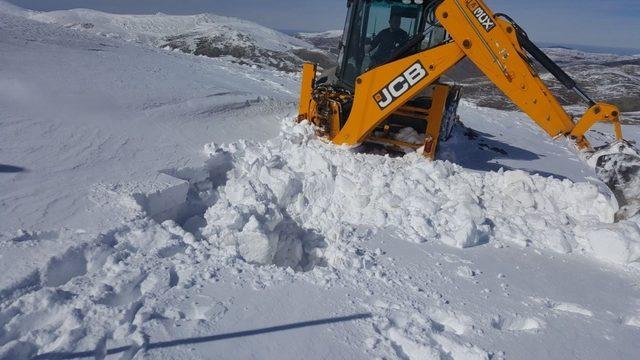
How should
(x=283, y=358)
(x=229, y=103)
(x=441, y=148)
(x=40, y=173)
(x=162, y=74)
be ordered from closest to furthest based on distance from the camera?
1. (x=283, y=358)
2. (x=40, y=173)
3. (x=229, y=103)
4. (x=441, y=148)
5. (x=162, y=74)

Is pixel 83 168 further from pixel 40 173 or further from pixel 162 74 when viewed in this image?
pixel 162 74

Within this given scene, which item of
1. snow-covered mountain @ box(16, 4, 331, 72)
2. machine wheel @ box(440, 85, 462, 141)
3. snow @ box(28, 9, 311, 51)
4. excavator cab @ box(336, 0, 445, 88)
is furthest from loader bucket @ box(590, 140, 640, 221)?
snow @ box(28, 9, 311, 51)

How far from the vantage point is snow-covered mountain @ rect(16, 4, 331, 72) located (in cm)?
3072

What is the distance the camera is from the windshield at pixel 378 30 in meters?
6.27

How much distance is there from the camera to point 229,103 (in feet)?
22.7

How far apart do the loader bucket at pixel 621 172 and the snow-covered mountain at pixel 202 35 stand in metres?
19.8

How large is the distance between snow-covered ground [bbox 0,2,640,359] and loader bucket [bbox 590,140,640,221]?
16cm

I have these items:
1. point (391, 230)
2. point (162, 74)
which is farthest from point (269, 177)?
point (162, 74)

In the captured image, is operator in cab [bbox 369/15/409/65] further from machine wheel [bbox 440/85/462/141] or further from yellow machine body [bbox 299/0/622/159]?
machine wheel [bbox 440/85/462/141]

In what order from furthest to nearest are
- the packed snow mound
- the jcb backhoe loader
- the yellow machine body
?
the yellow machine body, the jcb backhoe loader, the packed snow mound

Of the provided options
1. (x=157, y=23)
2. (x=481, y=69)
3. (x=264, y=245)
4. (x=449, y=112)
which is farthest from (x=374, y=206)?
(x=157, y=23)

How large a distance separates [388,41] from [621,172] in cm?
316

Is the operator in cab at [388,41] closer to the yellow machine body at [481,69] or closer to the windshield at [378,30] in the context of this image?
the windshield at [378,30]

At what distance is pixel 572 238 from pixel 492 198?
859mm
